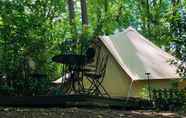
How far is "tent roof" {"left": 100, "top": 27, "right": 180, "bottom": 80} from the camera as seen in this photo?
9.40 m

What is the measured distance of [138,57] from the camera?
9.68m

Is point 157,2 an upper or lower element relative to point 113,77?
upper

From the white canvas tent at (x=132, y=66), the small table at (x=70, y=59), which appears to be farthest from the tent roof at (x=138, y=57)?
the small table at (x=70, y=59)

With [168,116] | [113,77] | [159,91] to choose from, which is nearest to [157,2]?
[113,77]

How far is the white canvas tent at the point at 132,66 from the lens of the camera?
9.36 m

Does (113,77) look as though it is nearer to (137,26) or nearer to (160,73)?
(160,73)

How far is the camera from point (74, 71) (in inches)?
288

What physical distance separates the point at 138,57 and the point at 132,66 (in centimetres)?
33

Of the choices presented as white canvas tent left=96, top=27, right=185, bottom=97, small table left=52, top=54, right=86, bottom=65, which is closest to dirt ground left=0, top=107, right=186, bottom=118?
small table left=52, top=54, right=86, bottom=65

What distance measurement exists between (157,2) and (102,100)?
18.1 meters

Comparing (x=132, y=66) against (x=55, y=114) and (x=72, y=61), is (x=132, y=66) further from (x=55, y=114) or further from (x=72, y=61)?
(x=55, y=114)

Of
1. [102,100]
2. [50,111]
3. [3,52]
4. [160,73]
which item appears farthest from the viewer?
[160,73]

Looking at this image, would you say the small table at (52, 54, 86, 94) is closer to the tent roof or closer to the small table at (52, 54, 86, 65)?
the small table at (52, 54, 86, 65)

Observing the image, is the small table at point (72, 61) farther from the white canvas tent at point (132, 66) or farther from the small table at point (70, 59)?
the white canvas tent at point (132, 66)
